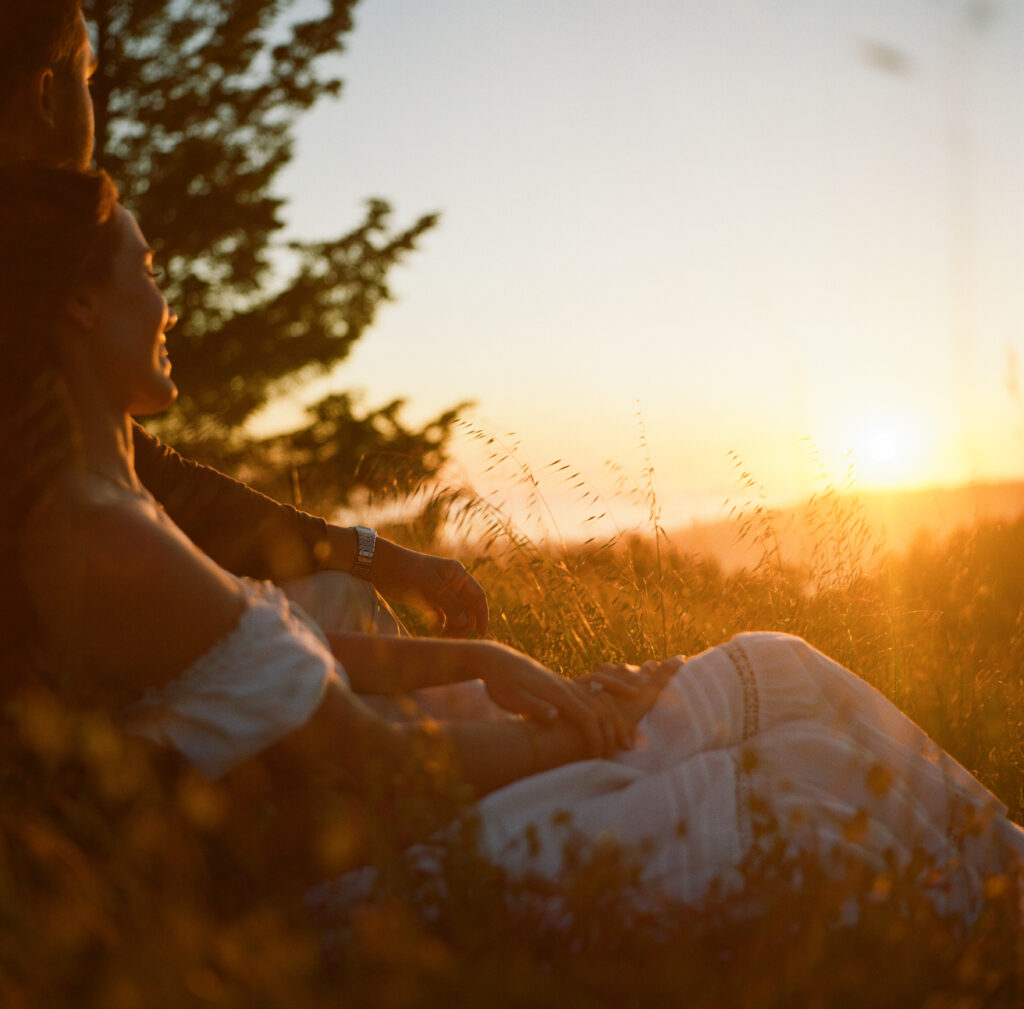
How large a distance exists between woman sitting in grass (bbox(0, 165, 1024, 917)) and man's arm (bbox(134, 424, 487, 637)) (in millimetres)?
834

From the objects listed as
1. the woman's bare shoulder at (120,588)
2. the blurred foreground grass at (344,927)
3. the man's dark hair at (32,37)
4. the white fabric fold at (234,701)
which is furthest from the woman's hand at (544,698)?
the man's dark hair at (32,37)

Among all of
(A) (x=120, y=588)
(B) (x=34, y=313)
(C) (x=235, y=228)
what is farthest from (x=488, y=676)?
(C) (x=235, y=228)

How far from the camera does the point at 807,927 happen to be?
147 centimetres

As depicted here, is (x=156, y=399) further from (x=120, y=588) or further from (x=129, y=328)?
(x=120, y=588)

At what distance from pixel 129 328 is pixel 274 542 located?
3.54ft

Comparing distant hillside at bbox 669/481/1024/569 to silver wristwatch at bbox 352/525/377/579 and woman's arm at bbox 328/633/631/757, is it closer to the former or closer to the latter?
silver wristwatch at bbox 352/525/377/579

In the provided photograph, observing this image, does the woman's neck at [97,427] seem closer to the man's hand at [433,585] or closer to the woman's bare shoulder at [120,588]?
the woman's bare shoulder at [120,588]

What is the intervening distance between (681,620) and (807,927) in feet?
7.13

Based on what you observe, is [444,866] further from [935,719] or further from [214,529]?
[935,719]

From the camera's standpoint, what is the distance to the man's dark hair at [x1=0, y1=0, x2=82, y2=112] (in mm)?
2490

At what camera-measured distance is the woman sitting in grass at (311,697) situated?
1.72 metres

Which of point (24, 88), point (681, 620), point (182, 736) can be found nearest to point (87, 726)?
point (182, 736)

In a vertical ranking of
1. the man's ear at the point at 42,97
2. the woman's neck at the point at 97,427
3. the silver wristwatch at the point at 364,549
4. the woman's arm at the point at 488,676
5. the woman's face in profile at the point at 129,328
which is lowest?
the woman's arm at the point at 488,676

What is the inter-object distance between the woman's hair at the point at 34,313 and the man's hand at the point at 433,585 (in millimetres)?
1355
